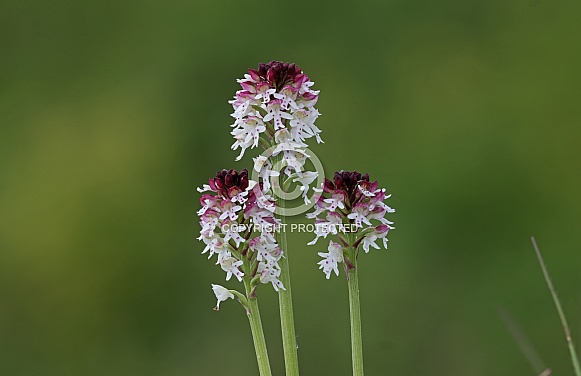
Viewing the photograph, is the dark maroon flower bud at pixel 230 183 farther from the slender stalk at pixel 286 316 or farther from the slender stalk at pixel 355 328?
the slender stalk at pixel 355 328

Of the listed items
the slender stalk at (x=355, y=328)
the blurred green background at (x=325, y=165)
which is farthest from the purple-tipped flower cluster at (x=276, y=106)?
the blurred green background at (x=325, y=165)

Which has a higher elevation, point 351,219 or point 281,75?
point 281,75

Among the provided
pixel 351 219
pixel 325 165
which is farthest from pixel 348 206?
pixel 325 165

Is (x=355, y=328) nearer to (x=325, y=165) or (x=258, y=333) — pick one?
(x=258, y=333)

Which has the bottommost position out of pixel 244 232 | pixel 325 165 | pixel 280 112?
pixel 244 232

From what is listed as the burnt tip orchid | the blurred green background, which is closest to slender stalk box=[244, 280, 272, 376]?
the burnt tip orchid

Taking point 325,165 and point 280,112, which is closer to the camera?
point 280,112
